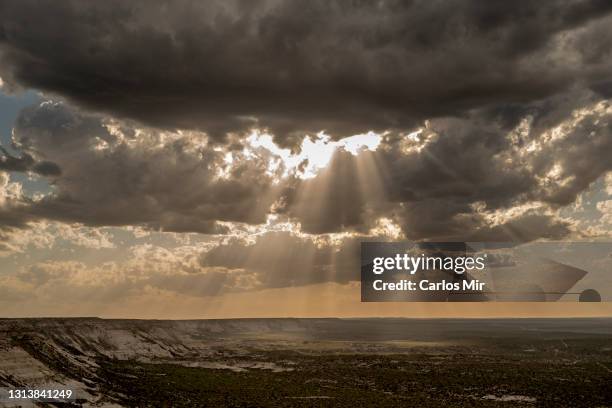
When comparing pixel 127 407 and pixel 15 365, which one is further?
pixel 15 365

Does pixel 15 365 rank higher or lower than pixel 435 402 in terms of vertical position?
higher

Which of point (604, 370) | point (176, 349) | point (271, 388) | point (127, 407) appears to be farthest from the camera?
point (176, 349)

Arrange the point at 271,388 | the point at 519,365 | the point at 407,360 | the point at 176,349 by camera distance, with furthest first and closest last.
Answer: the point at 176,349, the point at 407,360, the point at 519,365, the point at 271,388

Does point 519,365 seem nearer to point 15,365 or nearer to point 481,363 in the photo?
point 481,363

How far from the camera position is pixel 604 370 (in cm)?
8462

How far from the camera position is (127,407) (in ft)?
173

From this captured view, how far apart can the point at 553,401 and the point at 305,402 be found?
27.8 meters

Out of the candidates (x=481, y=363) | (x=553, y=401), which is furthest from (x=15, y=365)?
(x=481, y=363)

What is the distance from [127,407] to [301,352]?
69354 millimetres

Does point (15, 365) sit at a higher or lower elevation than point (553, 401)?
higher

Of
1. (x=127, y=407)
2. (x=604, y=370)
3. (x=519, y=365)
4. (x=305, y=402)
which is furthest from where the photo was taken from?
(x=519, y=365)

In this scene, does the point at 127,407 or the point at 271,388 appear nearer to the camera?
the point at 127,407

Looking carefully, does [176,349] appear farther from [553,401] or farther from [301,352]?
[553,401]

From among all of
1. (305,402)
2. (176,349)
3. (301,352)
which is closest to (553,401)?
(305,402)
